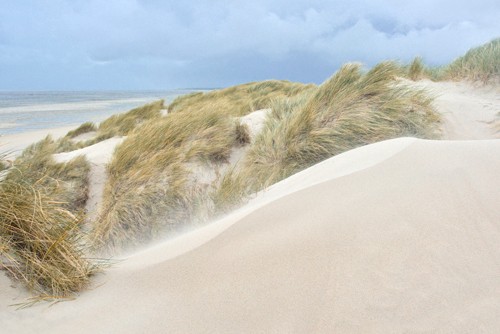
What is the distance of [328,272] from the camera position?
1564 millimetres

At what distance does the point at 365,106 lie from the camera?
16.5 feet

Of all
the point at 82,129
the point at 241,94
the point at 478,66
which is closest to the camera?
the point at 478,66

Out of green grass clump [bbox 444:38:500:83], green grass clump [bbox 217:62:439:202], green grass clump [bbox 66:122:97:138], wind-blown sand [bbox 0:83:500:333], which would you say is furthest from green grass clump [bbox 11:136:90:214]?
green grass clump [bbox 444:38:500:83]

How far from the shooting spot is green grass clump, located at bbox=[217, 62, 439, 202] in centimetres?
460

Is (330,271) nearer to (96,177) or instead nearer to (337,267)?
(337,267)

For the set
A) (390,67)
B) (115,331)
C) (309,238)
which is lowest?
(115,331)

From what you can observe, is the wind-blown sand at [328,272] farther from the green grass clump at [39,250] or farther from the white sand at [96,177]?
the white sand at [96,177]

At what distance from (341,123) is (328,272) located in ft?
11.4

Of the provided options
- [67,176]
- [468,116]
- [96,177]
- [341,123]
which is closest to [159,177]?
[96,177]

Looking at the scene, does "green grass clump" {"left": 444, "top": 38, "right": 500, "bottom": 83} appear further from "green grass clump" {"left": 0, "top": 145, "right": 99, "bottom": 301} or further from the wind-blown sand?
"green grass clump" {"left": 0, "top": 145, "right": 99, "bottom": 301}

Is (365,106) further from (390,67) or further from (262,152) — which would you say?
(262,152)

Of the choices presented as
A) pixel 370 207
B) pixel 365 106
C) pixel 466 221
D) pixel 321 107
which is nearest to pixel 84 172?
pixel 321 107

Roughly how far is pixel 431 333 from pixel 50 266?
5.43ft

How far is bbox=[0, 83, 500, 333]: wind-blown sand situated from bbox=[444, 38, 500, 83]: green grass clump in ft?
24.5
